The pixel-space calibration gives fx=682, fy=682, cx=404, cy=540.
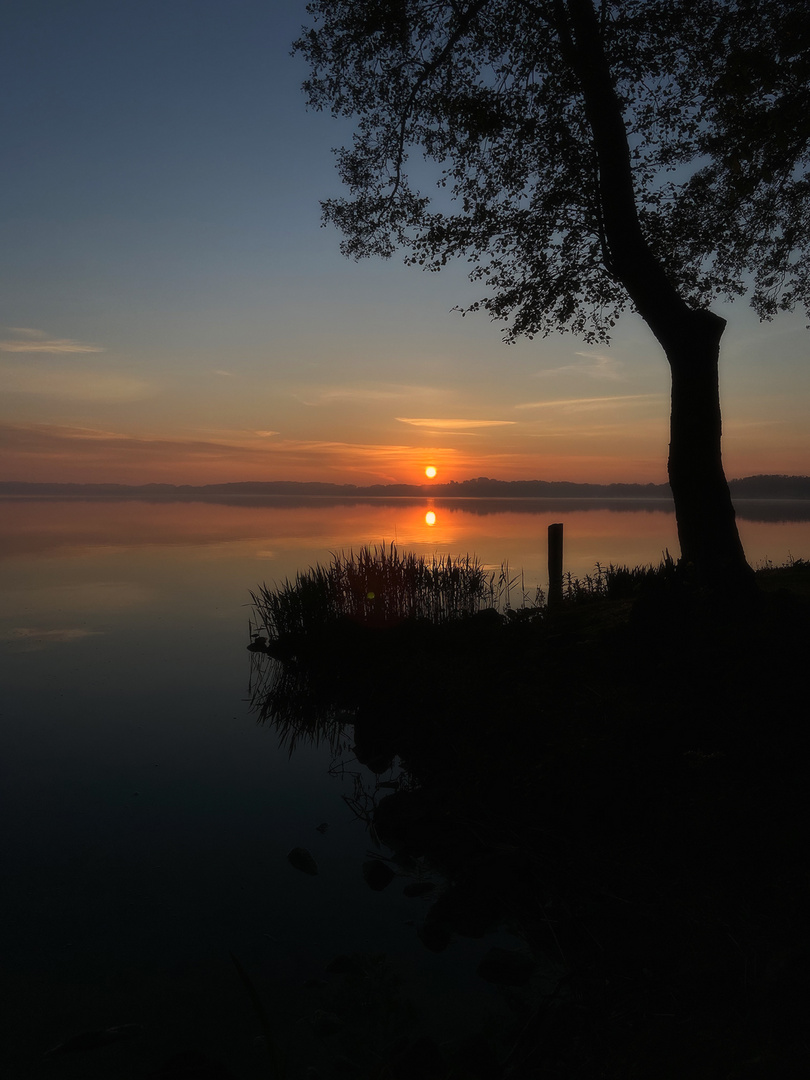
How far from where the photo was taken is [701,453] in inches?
440

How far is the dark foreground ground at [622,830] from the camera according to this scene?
383cm

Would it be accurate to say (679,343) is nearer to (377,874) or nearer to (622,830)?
(622,830)

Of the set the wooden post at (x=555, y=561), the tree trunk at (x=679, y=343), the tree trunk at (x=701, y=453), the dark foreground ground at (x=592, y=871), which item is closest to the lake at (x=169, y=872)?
the dark foreground ground at (x=592, y=871)

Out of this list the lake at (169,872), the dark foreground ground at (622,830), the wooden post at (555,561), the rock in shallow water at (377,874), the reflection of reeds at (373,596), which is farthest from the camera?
the wooden post at (555,561)

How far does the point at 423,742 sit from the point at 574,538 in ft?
149

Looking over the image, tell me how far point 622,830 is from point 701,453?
7001 mm

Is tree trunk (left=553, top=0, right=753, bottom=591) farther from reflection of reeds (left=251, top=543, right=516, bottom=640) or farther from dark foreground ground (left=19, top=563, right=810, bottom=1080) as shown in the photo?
reflection of reeds (left=251, top=543, right=516, bottom=640)

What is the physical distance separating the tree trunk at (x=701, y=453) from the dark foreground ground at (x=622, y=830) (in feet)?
3.05

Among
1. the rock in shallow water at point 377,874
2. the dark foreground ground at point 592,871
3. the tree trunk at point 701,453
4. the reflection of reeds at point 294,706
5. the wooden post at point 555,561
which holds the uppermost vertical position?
the tree trunk at point 701,453

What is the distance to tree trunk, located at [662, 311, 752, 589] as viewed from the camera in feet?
36.3

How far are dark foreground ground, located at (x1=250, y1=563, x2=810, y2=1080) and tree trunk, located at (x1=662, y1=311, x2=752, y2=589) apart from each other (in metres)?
0.93

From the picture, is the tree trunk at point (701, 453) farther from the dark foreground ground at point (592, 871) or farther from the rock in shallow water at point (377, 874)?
the rock in shallow water at point (377, 874)

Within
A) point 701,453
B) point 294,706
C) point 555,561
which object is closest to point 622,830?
point 701,453

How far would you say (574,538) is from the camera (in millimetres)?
53156
